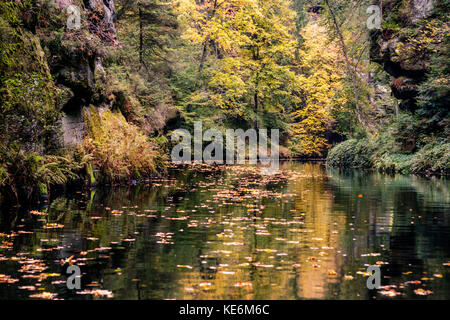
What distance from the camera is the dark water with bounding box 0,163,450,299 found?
4.49 m

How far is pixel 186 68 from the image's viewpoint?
119 feet

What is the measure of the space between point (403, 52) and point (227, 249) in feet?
75.4

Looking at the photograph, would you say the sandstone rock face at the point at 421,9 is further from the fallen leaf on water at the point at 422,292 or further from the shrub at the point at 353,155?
the fallen leaf on water at the point at 422,292

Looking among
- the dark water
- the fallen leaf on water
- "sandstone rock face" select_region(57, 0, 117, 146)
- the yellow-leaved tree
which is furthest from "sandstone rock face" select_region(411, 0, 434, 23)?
the fallen leaf on water

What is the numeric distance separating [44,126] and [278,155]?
3369cm

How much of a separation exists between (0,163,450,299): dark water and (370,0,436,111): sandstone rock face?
53.3 feet

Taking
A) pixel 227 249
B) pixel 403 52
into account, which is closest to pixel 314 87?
pixel 403 52

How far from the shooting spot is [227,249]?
→ 6266 millimetres

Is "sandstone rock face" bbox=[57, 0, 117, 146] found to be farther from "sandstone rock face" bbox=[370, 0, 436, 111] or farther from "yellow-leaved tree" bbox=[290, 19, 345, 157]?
"yellow-leaved tree" bbox=[290, 19, 345, 157]

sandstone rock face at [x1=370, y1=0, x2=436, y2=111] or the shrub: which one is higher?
sandstone rock face at [x1=370, y1=0, x2=436, y2=111]

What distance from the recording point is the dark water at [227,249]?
14.7 feet

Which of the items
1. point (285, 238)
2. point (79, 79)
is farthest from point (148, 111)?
point (285, 238)

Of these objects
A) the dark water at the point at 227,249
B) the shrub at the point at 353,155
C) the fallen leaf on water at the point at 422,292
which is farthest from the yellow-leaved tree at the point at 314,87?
the fallen leaf on water at the point at 422,292

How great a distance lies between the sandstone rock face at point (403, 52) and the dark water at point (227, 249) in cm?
1624
